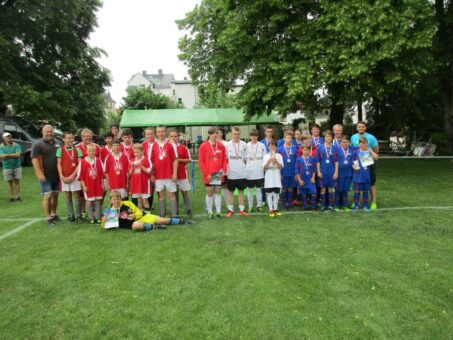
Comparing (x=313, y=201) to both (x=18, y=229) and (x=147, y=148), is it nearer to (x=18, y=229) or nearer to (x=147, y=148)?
(x=147, y=148)

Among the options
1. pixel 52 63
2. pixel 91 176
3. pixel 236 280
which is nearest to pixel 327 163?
pixel 236 280

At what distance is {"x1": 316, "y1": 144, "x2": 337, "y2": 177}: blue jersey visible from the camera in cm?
816

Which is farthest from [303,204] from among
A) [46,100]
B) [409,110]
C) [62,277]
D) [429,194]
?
[409,110]

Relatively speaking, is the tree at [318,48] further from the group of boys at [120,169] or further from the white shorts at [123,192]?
the white shorts at [123,192]

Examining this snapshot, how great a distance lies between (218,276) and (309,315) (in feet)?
4.44

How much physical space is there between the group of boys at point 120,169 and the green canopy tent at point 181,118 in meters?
18.7

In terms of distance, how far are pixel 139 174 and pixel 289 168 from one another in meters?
3.34

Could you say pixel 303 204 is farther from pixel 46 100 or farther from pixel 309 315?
pixel 46 100

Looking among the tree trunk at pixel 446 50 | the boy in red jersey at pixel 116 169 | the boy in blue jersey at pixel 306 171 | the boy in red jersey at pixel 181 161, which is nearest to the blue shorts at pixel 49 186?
the boy in red jersey at pixel 116 169

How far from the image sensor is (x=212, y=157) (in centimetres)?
750

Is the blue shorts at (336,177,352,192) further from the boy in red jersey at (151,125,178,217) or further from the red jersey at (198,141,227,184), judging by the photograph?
the boy in red jersey at (151,125,178,217)

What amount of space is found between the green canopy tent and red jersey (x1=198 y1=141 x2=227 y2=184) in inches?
737

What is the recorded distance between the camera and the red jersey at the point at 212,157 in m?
7.49

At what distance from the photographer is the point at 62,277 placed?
15.5 ft
